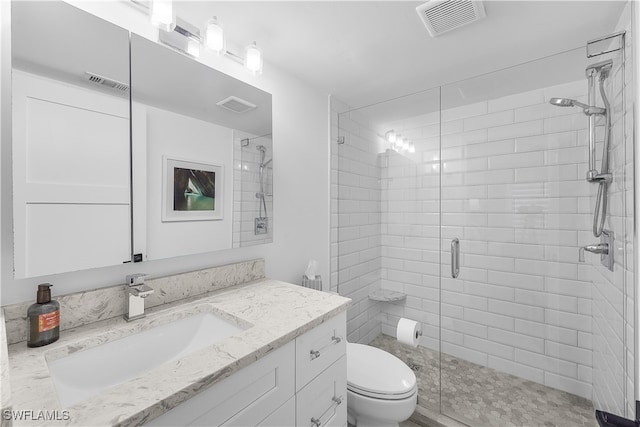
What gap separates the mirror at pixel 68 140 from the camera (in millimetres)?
870

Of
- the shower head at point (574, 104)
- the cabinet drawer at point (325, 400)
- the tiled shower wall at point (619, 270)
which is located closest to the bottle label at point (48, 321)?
the cabinet drawer at point (325, 400)

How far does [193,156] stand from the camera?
1.31m

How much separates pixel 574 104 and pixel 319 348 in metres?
2.00

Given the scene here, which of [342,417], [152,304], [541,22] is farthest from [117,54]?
[541,22]

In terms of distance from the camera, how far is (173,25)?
120cm

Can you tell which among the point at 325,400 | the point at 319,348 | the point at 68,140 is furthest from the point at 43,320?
the point at 325,400

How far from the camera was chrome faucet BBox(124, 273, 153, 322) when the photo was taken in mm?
1023

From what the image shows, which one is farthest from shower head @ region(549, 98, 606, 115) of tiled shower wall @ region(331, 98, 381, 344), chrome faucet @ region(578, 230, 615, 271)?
tiled shower wall @ region(331, 98, 381, 344)

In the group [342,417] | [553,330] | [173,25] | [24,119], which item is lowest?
[342,417]

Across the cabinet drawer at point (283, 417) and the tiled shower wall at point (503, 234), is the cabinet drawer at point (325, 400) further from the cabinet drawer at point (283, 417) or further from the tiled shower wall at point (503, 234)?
the tiled shower wall at point (503, 234)

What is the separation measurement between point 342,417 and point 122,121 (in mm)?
1564

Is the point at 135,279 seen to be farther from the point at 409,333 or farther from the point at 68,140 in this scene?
the point at 409,333

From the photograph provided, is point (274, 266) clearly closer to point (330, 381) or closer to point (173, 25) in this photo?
point (330, 381)

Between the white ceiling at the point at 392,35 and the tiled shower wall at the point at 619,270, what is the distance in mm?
219
